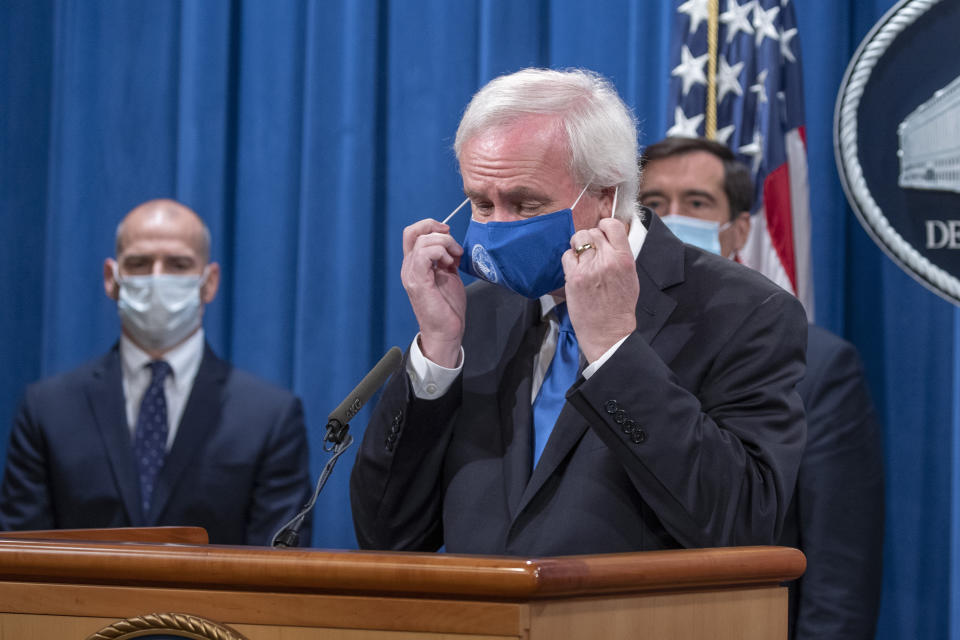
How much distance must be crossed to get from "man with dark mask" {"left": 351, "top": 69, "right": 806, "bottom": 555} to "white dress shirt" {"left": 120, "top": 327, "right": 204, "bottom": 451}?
1.69 meters

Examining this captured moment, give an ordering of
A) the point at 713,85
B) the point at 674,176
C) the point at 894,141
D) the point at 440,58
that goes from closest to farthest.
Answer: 1. the point at 894,141
2. the point at 674,176
3. the point at 713,85
4. the point at 440,58

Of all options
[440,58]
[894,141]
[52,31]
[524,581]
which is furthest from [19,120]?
[524,581]

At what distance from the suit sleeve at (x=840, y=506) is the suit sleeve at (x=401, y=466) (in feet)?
3.65

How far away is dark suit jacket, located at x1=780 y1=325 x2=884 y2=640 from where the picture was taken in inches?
99.1

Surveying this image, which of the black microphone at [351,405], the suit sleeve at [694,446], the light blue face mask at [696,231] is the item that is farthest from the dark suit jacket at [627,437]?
the light blue face mask at [696,231]

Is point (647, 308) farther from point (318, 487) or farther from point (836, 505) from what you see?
point (836, 505)

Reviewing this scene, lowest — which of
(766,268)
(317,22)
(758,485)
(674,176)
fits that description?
(758,485)

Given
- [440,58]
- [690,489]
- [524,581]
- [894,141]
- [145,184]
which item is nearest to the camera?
[524,581]

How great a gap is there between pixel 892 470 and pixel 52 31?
3.22 meters

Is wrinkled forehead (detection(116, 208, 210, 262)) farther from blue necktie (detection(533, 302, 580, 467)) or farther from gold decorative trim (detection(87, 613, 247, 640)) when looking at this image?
gold decorative trim (detection(87, 613, 247, 640))

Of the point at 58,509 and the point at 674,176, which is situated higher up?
the point at 674,176

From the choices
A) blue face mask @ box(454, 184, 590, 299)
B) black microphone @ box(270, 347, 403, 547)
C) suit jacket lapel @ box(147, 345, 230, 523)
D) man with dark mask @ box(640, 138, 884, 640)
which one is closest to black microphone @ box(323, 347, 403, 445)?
black microphone @ box(270, 347, 403, 547)

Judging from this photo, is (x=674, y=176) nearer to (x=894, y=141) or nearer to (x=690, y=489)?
(x=894, y=141)

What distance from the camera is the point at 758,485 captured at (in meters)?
1.52
